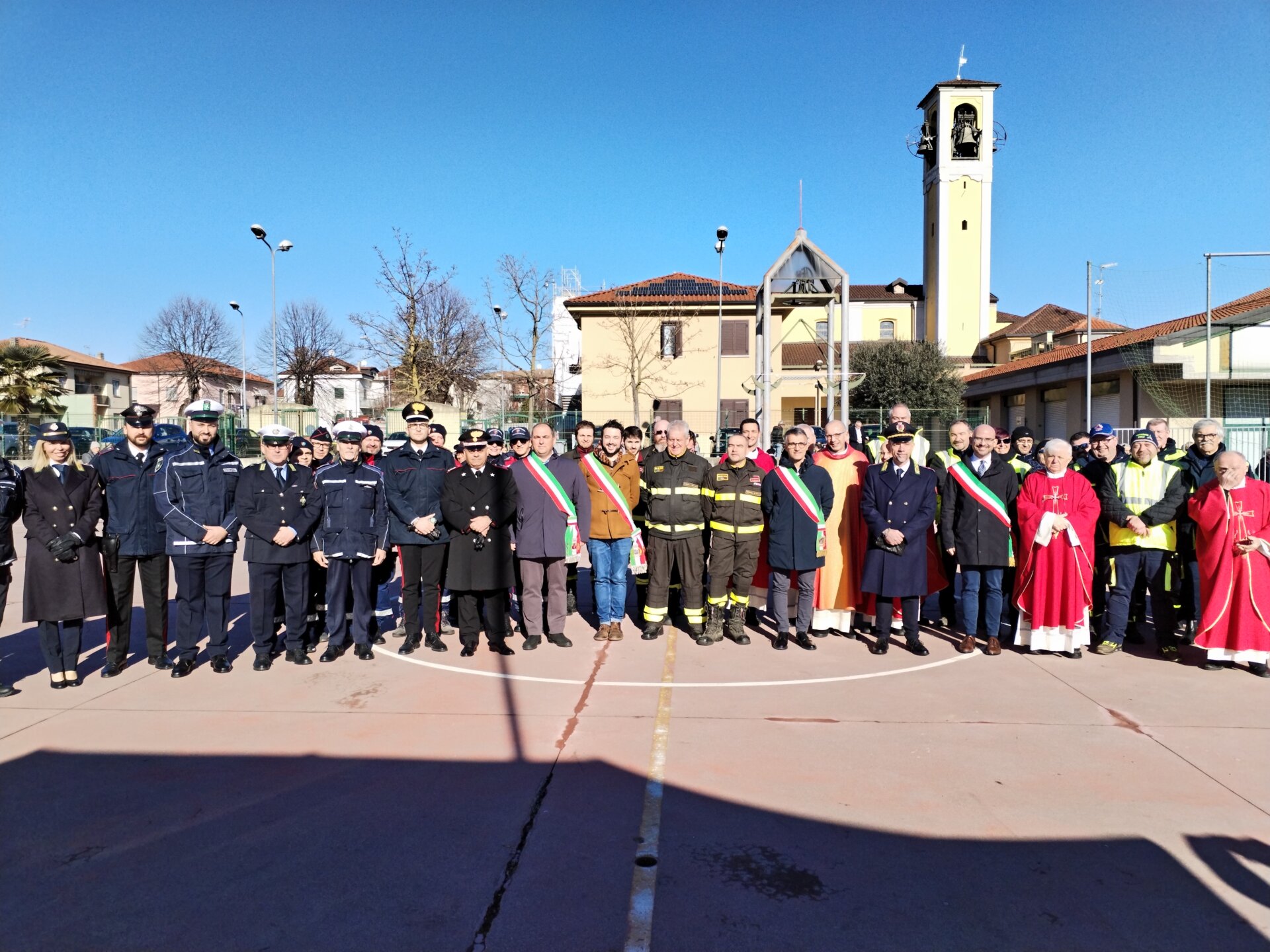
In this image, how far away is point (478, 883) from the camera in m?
3.36

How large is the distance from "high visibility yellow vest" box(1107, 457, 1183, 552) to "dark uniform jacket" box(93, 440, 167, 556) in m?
8.16

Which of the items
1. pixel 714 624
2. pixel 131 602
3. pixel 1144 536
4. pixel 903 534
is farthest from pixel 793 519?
pixel 131 602

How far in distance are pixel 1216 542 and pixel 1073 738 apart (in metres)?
2.85

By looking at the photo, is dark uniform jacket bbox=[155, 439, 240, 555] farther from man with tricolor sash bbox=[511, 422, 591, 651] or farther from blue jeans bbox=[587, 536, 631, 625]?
blue jeans bbox=[587, 536, 631, 625]

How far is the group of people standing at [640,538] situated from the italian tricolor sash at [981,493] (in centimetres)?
2

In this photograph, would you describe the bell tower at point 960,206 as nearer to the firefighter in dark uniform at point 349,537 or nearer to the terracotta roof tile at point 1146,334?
the terracotta roof tile at point 1146,334

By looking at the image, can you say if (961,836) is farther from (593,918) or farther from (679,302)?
(679,302)

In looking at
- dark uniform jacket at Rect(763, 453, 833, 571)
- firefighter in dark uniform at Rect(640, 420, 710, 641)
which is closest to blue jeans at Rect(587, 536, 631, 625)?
firefighter in dark uniform at Rect(640, 420, 710, 641)

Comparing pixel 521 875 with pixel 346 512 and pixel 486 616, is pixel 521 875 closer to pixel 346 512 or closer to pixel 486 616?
pixel 486 616

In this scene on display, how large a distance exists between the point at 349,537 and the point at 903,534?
4817 millimetres

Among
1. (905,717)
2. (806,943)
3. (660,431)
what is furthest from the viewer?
(660,431)

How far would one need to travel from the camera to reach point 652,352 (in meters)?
37.8

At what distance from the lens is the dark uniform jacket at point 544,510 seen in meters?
7.38

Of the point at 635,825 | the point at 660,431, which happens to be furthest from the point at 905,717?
the point at 660,431
